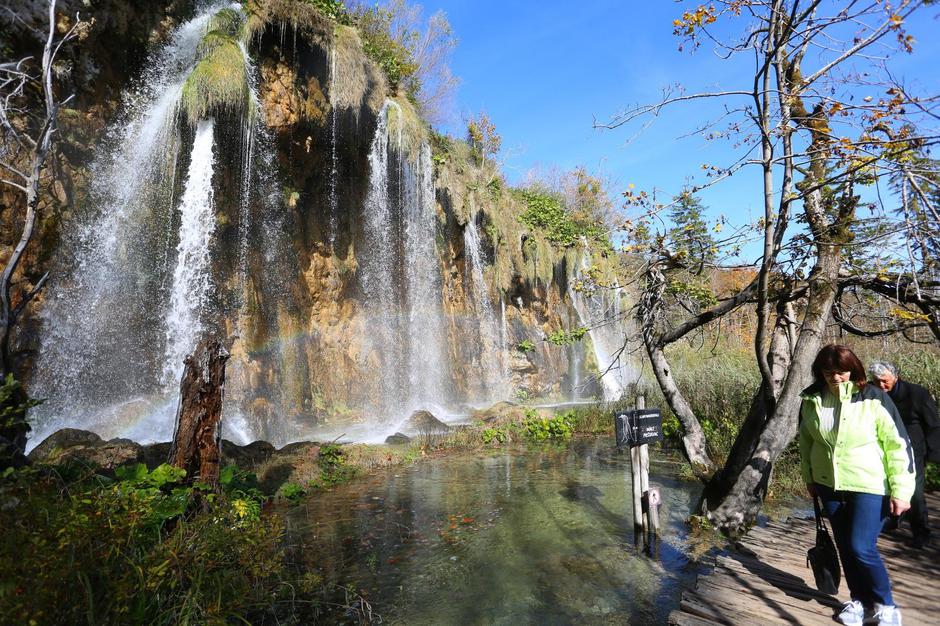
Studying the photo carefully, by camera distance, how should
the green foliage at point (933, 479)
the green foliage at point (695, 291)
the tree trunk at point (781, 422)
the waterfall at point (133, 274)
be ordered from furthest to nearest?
the waterfall at point (133, 274), the green foliage at point (933, 479), the green foliage at point (695, 291), the tree trunk at point (781, 422)

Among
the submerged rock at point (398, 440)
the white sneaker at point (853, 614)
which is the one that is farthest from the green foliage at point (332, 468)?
the white sneaker at point (853, 614)

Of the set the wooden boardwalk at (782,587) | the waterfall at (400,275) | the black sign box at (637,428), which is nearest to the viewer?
the wooden boardwalk at (782,587)

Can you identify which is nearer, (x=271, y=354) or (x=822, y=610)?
(x=822, y=610)

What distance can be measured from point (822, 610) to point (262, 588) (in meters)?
3.52

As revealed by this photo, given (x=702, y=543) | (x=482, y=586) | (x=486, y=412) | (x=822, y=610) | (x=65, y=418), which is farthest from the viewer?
(x=486, y=412)

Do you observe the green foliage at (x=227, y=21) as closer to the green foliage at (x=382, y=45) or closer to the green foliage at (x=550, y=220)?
the green foliage at (x=382, y=45)

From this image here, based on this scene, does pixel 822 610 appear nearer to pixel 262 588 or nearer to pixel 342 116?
pixel 262 588

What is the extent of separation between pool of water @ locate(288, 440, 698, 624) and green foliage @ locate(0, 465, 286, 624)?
3.45 ft

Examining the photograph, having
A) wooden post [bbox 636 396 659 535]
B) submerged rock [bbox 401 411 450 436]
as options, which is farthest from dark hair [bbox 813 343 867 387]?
submerged rock [bbox 401 411 450 436]

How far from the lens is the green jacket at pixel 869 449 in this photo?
2822 mm

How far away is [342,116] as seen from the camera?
14547 millimetres

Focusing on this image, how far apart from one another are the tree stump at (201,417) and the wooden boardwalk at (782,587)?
12.3ft

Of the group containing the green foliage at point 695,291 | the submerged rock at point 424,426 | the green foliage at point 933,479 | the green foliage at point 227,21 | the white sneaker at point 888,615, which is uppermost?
the green foliage at point 227,21

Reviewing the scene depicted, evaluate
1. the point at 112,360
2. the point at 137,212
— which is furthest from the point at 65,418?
the point at 137,212
